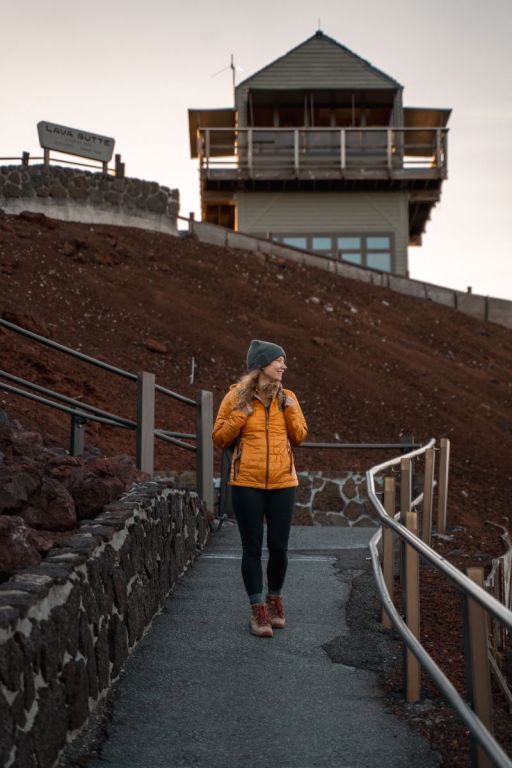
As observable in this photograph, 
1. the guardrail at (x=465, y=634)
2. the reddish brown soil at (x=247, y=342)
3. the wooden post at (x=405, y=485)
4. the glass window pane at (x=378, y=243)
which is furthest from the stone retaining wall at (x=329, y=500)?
the glass window pane at (x=378, y=243)

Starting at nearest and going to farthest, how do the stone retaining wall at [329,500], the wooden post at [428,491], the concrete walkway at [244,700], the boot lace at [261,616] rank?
the concrete walkway at [244,700], the boot lace at [261,616], the wooden post at [428,491], the stone retaining wall at [329,500]

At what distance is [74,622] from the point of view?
14.3 ft

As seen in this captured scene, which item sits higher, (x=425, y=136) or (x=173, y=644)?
(x=425, y=136)

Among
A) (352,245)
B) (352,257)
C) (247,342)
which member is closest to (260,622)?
(247,342)

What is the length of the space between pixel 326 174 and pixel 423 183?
3.43m

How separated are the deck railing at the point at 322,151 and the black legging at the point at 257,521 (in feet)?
90.3

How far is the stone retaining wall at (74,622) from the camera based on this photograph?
3557 mm

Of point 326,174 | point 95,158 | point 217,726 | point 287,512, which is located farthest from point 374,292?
point 217,726

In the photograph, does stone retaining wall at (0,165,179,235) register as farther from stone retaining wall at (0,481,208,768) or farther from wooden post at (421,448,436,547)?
stone retaining wall at (0,481,208,768)

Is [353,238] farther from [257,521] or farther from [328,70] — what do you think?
[257,521]

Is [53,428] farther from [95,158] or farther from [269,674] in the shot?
[95,158]

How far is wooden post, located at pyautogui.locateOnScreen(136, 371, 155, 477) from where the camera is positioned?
342 inches

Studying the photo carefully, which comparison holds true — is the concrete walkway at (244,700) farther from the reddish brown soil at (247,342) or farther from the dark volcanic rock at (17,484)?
the reddish brown soil at (247,342)

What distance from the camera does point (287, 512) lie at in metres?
6.26
